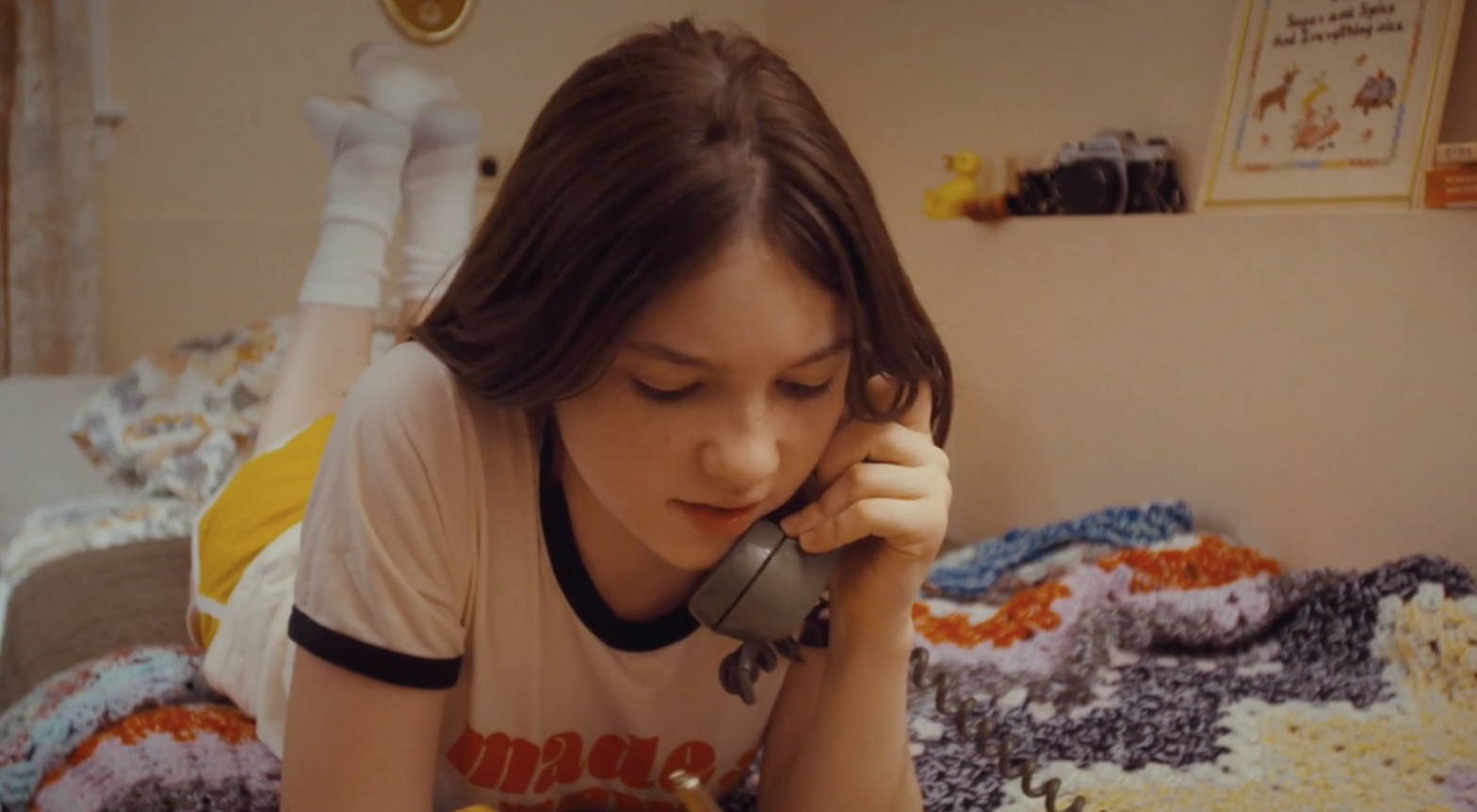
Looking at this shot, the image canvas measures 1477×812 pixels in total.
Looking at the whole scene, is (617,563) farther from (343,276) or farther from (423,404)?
(343,276)

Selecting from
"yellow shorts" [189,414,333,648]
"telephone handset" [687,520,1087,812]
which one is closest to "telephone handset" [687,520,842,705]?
"telephone handset" [687,520,1087,812]

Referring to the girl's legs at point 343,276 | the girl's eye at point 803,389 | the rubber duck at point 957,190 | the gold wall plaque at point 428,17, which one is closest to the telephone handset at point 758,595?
the girl's eye at point 803,389

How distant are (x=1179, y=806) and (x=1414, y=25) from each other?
0.99 meters

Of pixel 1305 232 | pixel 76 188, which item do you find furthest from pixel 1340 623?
pixel 76 188

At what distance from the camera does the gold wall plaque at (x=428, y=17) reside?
232 centimetres

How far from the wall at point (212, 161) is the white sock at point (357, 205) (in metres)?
0.81

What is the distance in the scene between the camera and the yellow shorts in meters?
1.14

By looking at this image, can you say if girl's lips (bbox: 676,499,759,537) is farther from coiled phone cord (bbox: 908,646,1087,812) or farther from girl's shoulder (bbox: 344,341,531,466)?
coiled phone cord (bbox: 908,646,1087,812)

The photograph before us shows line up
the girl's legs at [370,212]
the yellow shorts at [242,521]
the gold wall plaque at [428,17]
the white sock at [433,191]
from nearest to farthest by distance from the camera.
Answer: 1. the yellow shorts at [242,521]
2. the girl's legs at [370,212]
3. the white sock at [433,191]
4. the gold wall plaque at [428,17]

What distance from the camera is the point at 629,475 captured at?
2.10 feet

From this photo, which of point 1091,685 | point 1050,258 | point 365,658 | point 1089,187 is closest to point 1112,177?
point 1089,187

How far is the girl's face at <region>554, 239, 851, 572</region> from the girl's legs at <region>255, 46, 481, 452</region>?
765 mm

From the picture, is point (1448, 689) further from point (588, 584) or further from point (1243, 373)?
point (588, 584)

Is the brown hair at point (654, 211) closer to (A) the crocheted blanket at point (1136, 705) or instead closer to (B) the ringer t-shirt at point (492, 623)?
(B) the ringer t-shirt at point (492, 623)
